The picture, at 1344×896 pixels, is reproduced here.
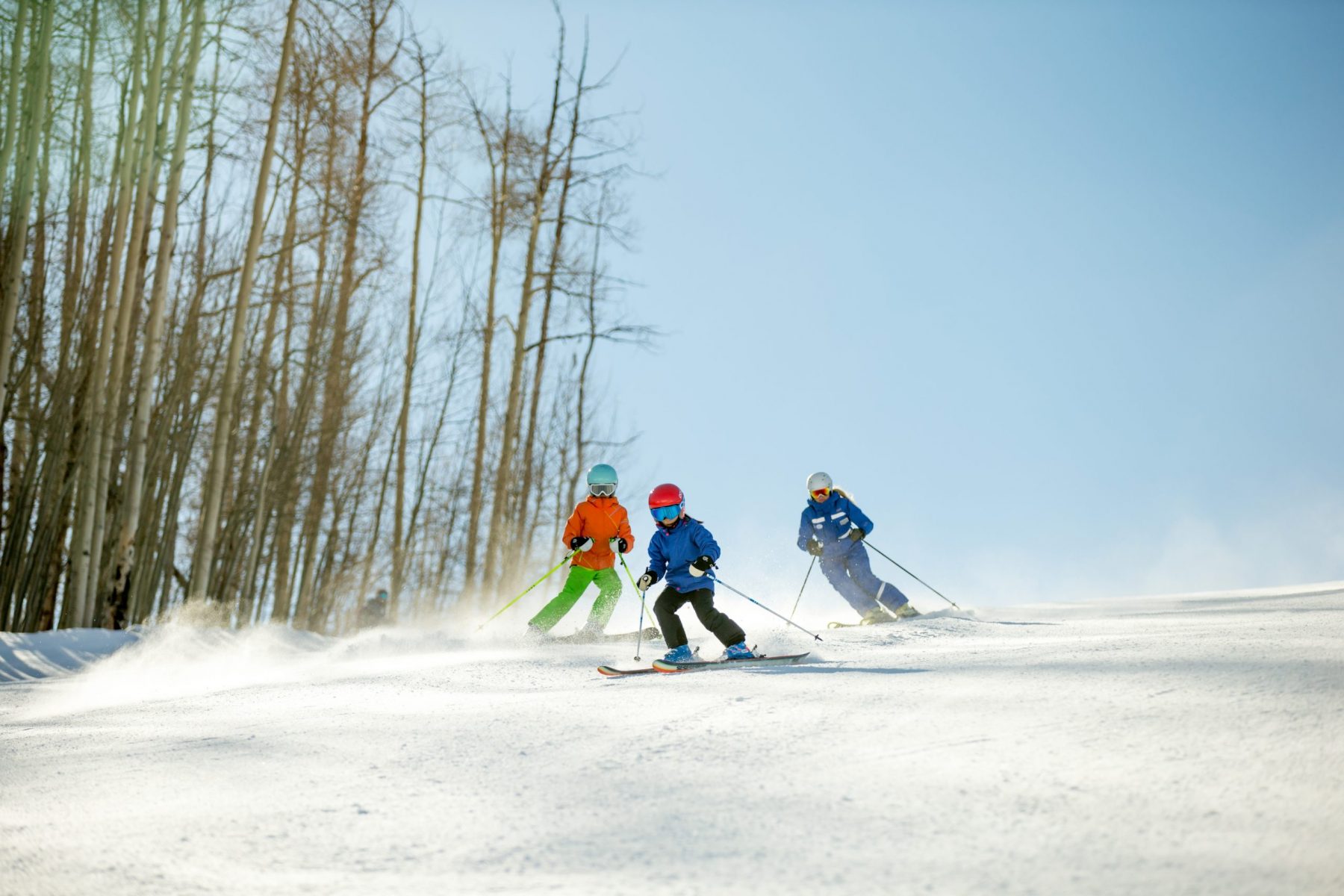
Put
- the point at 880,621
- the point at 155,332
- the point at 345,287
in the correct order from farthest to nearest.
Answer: the point at 345,287 < the point at 155,332 < the point at 880,621

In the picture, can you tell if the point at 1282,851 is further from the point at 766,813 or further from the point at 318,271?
the point at 318,271

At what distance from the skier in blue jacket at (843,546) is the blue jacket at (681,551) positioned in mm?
2773

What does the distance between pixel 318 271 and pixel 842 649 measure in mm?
12339

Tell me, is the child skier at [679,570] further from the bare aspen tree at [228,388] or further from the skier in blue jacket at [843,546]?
the bare aspen tree at [228,388]

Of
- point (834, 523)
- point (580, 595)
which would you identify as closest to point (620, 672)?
point (580, 595)

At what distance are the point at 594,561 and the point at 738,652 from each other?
2.90m

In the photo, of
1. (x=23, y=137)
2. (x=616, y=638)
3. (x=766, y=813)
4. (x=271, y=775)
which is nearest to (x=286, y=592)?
(x=23, y=137)

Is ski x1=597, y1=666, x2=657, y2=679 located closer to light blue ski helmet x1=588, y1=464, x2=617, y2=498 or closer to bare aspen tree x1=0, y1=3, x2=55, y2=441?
light blue ski helmet x1=588, y1=464, x2=617, y2=498

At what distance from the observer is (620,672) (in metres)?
5.97

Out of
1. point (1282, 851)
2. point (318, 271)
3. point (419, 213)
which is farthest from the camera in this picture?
point (419, 213)

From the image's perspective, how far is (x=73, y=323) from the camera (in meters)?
11.4

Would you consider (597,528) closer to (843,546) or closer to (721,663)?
(843,546)

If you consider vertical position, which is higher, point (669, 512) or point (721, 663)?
point (669, 512)

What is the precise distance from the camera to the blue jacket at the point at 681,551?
7000 mm
